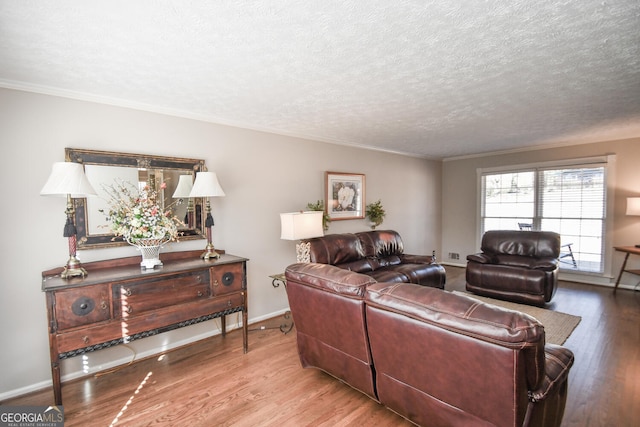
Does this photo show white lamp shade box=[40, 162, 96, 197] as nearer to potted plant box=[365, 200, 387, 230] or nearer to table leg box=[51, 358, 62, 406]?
table leg box=[51, 358, 62, 406]

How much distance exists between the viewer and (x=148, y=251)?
8.81 feet

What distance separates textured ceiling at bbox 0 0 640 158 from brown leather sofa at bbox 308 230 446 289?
166 cm

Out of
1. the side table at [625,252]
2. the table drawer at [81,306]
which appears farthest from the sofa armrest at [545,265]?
the table drawer at [81,306]

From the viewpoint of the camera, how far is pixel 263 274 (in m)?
3.99

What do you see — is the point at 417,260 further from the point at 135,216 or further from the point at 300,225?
the point at 135,216

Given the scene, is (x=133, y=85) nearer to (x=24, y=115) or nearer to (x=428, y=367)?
(x=24, y=115)

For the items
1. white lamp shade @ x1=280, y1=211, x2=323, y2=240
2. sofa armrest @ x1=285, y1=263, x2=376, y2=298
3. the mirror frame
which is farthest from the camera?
white lamp shade @ x1=280, y1=211, x2=323, y2=240

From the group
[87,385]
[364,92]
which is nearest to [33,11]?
[364,92]

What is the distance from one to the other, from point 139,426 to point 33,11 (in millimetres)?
2516

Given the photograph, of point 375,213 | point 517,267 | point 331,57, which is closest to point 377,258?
point 375,213

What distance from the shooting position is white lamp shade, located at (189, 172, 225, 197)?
3084 millimetres

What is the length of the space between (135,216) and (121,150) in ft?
2.39

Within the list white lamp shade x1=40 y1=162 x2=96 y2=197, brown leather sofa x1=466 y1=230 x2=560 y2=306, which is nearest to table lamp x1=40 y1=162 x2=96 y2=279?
white lamp shade x1=40 y1=162 x2=96 y2=197

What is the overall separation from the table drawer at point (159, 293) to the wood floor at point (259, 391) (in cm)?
66
